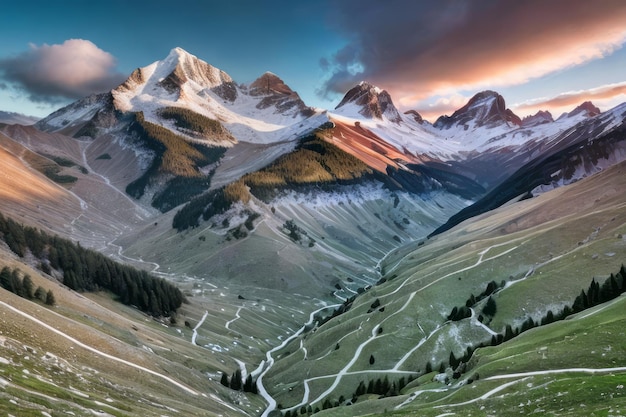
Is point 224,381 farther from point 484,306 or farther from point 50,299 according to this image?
point 484,306

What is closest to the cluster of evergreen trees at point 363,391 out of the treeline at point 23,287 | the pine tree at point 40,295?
the treeline at point 23,287

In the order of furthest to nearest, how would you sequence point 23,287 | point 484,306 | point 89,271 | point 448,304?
point 89,271 → point 448,304 → point 484,306 → point 23,287

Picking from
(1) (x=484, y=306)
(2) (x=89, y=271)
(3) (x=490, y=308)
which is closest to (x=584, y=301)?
(3) (x=490, y=308)

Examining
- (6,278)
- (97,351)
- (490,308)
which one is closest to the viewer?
(97,351)

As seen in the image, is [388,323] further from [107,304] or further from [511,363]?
[107,304]

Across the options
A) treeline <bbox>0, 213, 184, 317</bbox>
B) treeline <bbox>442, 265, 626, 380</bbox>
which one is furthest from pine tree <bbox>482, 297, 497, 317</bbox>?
treeline <bbox>0, 213, 184, 317</bbox>

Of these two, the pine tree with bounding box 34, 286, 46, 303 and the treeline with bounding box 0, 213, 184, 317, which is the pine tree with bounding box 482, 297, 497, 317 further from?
the treeline with bounding box 0, 213, 184, 317

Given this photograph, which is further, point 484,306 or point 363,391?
point 484,306
